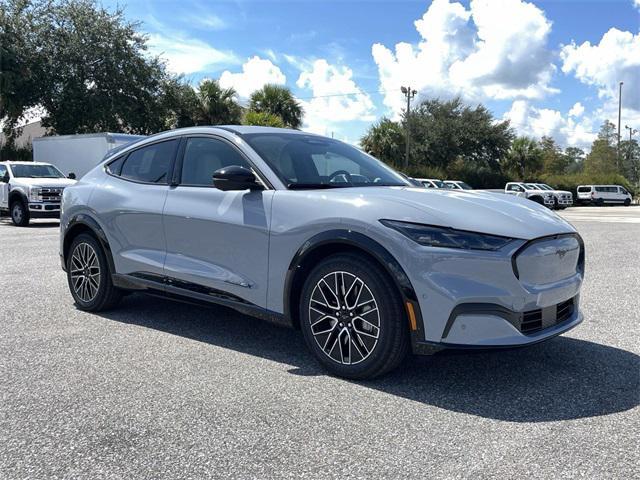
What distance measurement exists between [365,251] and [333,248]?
258 mm

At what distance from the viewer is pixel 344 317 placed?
11.7ft

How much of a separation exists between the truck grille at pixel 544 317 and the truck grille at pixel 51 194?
1442 centimetres

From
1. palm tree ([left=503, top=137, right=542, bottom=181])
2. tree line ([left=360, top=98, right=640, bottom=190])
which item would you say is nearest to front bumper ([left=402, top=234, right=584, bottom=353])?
tree line ([left=360, top=98, right=640, bottom=190])

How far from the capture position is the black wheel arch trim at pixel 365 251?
3279 millimetres

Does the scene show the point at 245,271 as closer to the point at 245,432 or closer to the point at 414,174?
the point at 245,432

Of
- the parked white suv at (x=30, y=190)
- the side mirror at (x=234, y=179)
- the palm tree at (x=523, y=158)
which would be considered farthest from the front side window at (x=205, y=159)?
the palm tree at (x=523, y=158)

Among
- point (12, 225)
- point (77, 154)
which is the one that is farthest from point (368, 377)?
point (77, 154)

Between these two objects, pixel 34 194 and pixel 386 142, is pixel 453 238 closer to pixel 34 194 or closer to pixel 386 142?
pixel 34 194

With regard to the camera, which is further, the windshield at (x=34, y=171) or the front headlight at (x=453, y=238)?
the windshield at (x=34, y=171)

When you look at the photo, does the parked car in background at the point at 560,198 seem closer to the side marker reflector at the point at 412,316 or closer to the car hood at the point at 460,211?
the car hood at the point at 460,211

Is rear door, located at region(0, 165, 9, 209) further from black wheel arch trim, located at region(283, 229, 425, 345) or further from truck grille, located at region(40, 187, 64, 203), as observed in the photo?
black wheel arch trim, located at region(283, 229, 425, 345)

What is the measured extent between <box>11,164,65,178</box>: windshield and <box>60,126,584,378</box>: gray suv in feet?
41.1

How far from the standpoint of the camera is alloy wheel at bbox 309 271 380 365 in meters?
3.46

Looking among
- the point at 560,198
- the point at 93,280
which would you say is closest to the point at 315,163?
the point at 93,280
